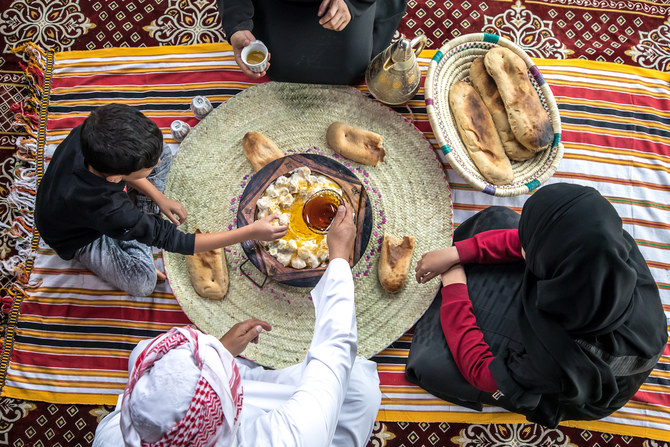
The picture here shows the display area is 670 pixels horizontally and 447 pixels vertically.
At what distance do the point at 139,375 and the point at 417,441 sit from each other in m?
1.28

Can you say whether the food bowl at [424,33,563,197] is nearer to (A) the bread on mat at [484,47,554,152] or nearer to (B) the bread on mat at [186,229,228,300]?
(A) the bread on mat at [484,47,554,152]

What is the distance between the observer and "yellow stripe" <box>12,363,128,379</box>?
177cm

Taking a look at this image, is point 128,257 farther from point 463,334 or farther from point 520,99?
point 520,99

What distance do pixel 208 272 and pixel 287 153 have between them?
56 cm

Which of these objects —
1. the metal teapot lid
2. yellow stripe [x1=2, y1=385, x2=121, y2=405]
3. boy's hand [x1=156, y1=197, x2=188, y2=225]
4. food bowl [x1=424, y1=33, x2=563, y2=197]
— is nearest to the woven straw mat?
boy's hand [x1=156, y1=197, x2=188, y2=225]

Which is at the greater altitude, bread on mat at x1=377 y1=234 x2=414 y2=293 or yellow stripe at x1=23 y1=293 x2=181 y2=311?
bread on mat at x1=377 y1=234 x2=414 y2=293

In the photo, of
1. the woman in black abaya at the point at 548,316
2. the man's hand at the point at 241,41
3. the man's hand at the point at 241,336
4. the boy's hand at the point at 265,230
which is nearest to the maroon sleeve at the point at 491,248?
the woman in black abaya at the point at 548,316

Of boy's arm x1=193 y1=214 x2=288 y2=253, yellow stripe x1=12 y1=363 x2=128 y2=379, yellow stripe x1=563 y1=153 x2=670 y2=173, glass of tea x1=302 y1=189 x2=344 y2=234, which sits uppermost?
yellow stripe x1=563 y1=153 x2=670 y2=173

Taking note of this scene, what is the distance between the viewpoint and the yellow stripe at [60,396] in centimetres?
178

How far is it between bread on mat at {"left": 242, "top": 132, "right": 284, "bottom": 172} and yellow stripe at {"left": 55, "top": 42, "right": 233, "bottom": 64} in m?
0.60

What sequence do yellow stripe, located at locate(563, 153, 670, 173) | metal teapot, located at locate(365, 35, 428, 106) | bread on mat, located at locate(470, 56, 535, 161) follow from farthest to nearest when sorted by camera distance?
yellow stripe, located at locate(563, 153, 670, 173) < bread on mat, located at locate(470, 56, 535, 161) < metal teapot, located at locate(365, 35, 428, 106)

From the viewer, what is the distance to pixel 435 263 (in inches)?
61.1

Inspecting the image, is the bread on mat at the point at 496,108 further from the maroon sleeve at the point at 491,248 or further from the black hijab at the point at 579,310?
the black hijab at the point at 579,310

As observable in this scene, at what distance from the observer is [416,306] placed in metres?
1.63
